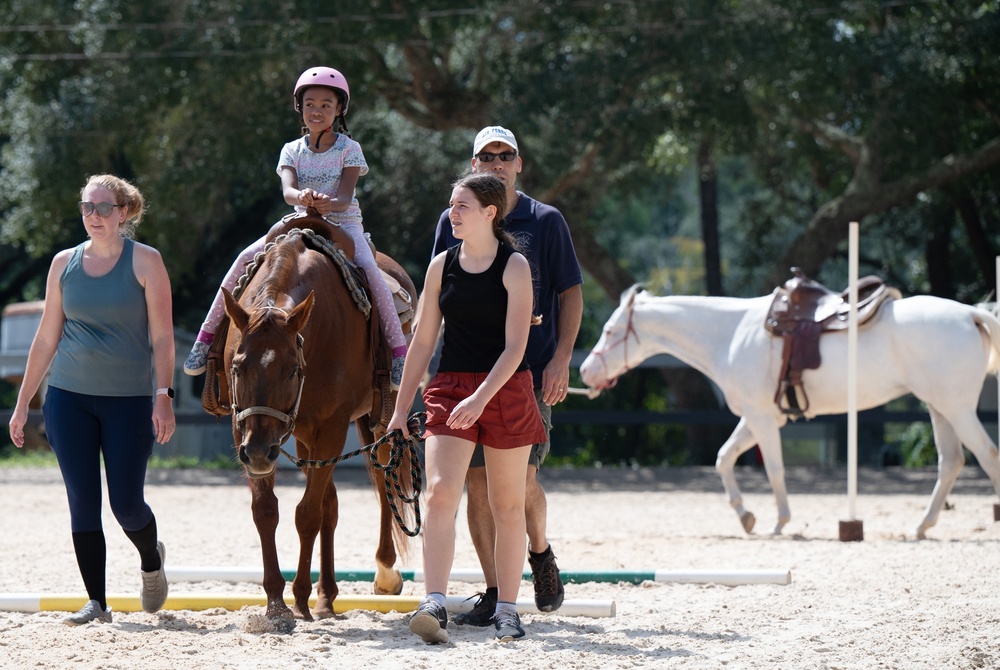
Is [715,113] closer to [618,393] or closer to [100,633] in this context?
[618,393]

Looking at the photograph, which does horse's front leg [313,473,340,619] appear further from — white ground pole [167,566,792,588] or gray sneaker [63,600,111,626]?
gray sneaker [63,600,111,626]

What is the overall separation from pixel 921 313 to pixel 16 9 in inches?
524

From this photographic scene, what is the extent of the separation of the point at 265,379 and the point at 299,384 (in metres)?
0.20

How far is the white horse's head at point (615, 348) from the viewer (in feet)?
34.8

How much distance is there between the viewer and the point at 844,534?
28.0 feet

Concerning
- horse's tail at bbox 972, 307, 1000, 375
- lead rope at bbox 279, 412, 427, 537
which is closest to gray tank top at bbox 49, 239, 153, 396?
lead rope at bbox 279, 412, 427, 537

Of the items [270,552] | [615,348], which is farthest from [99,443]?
[615,348]

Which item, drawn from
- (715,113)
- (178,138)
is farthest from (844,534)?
(178,138)

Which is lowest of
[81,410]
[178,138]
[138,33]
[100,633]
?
[100,633]

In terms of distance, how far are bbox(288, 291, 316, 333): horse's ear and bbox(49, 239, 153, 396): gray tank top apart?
2.44 ft

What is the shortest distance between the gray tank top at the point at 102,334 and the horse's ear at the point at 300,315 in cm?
74

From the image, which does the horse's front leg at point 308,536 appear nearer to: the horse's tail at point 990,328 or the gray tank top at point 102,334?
the gray tank top at point 102,334

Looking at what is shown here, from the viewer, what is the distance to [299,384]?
495cm

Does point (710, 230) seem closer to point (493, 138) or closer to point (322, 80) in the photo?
point (322, 80)
